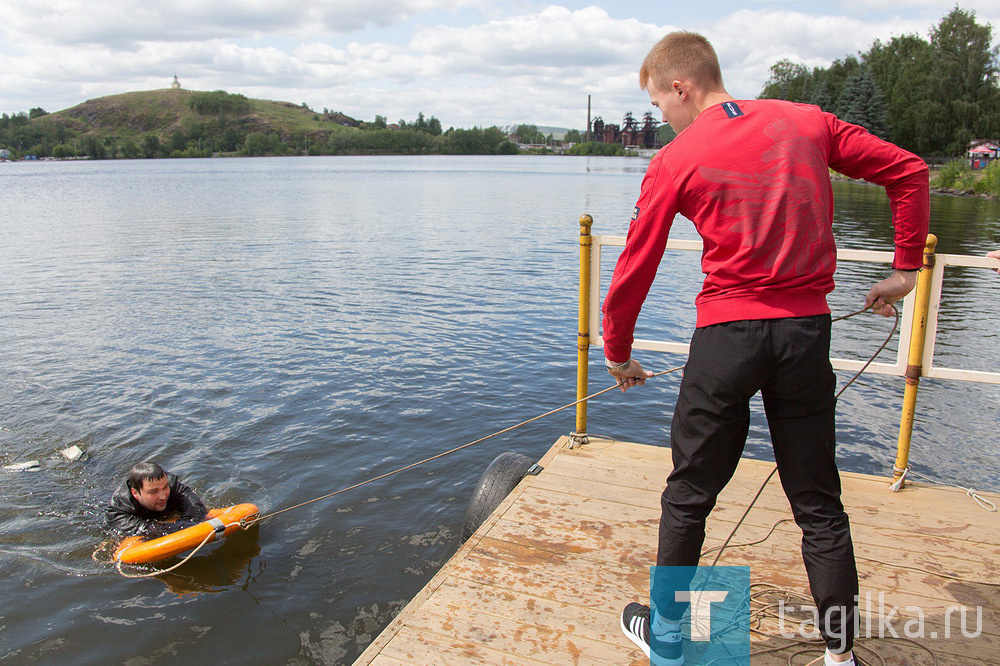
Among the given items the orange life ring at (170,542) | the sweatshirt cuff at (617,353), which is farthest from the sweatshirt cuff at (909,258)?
the orange life ring at (170,542)

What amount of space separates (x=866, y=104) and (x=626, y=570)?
90.6 meters

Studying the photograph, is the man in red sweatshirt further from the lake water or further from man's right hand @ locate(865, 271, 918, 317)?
the lake water

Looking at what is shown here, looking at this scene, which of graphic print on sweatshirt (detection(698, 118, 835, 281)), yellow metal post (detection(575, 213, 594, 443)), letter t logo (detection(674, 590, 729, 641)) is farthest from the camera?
yellow metal post (detection(575, 213, 594, 443))

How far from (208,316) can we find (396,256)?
9.06m

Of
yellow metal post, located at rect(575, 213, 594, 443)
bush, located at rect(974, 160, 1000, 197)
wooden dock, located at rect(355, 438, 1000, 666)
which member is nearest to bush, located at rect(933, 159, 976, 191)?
bush, located at rect(974, 160, 1000, 197)

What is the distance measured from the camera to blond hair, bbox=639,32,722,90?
2734 mm

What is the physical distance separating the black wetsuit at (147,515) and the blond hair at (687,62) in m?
5.40

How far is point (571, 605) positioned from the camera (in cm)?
349

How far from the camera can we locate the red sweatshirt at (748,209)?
2.54 m

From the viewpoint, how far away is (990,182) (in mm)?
47500

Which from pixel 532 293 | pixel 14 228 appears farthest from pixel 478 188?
pixel 532 293

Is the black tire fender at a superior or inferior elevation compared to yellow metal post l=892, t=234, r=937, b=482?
inferior

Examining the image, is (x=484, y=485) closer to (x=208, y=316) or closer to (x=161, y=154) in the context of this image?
(x=208, y=316)

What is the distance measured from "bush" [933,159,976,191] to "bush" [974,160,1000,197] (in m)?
3.04
